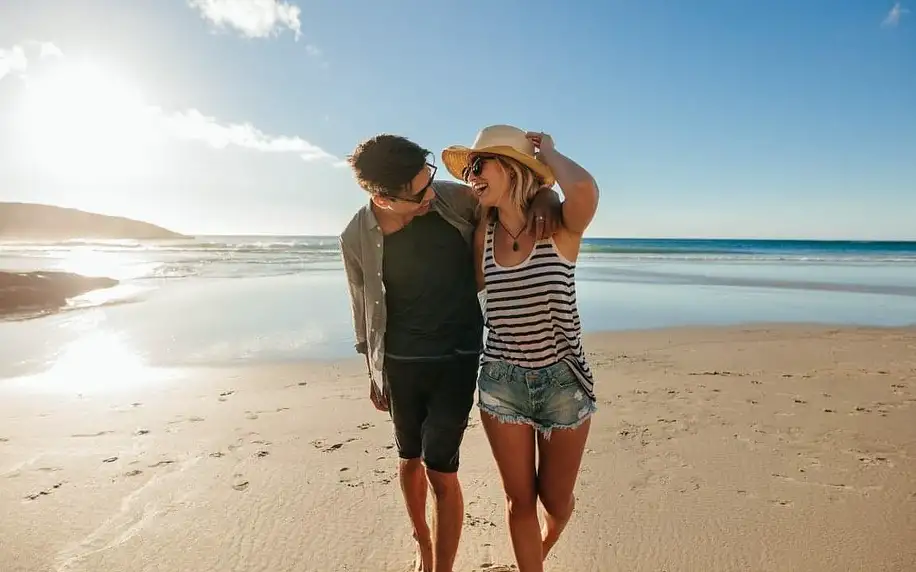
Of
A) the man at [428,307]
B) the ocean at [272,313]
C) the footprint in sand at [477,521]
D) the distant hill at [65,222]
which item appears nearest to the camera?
the man at [428,307]

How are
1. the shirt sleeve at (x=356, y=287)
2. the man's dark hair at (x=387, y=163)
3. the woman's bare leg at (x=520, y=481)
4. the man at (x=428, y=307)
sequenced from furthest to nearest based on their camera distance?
the shirt sleeve at (x=356, y=287)
the man at (x=428, y=307)
the man's dark hair at (x=387, y=163)
the woman's bare leg at (x=520, y=481)

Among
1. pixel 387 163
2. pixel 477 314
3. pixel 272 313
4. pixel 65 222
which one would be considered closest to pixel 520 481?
pixel 477 314

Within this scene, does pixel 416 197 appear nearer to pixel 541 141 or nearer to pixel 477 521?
pixel 541 141

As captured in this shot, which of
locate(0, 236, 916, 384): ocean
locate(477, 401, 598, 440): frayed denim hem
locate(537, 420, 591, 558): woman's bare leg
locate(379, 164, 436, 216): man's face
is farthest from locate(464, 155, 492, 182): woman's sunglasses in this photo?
locate(0, 236, 916, 384): ocean

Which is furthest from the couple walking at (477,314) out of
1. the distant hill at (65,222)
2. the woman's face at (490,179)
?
the distant hill at (65,222)

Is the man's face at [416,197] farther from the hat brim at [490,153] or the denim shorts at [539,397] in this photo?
the denim shorts at [539,397]

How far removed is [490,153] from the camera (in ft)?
8.50

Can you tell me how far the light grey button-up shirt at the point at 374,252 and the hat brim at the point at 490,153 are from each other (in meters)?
0.12

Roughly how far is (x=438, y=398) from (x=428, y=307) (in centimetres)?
44

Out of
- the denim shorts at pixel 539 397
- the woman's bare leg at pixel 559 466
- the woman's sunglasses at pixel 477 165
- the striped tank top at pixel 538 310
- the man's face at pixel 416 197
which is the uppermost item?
the woman's sunglasses at pixel 477 165

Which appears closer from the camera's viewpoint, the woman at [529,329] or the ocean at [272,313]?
the woman at [529,329]

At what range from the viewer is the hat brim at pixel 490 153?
2.53 meters

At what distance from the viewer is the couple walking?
251 centimetres

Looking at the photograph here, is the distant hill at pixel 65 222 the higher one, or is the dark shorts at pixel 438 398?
the distant hill at pixel 65 222
